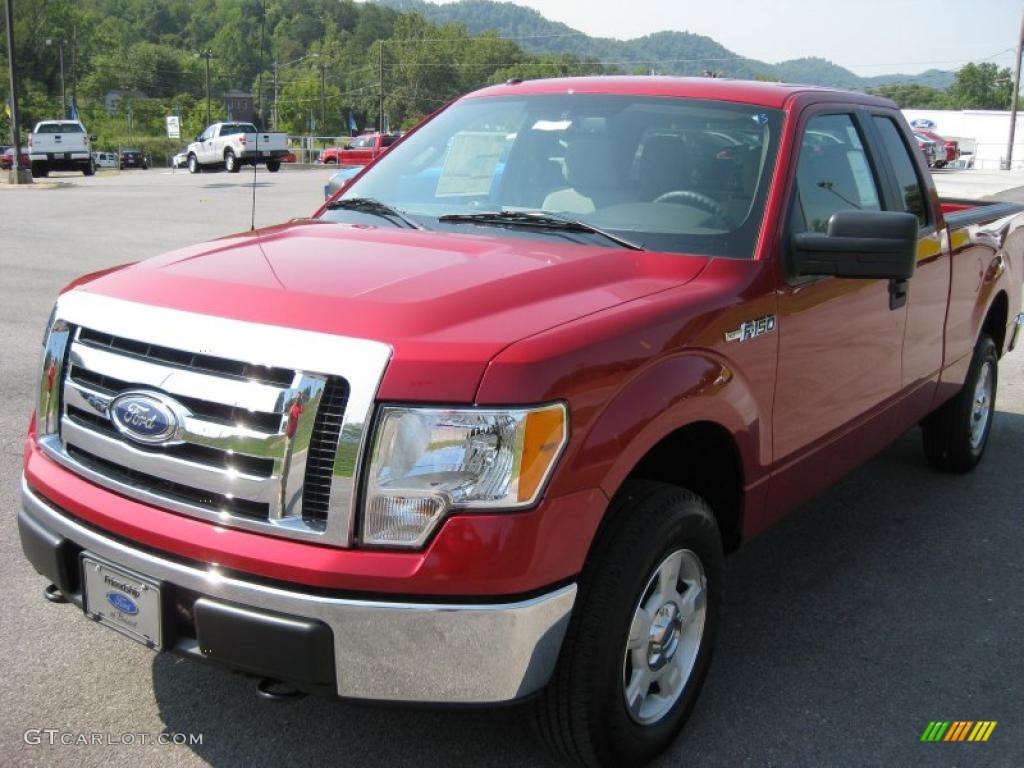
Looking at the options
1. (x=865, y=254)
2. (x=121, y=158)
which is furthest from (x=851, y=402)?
(x=121, y=158)

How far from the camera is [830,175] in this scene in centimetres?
375

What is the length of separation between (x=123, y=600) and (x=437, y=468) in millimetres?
879

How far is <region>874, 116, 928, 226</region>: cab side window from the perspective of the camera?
434 cm

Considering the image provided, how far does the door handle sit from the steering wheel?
3.24ft

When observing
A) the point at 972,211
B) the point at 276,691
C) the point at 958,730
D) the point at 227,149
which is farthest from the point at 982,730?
the point at 227,149

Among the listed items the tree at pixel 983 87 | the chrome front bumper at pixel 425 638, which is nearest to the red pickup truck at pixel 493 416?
the chrome front bumper at pixel 425 638

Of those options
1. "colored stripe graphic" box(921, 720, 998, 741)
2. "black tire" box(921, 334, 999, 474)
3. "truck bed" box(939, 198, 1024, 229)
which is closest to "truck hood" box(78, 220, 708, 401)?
"colored stripe graphic" box(921, 720, 998, 741)

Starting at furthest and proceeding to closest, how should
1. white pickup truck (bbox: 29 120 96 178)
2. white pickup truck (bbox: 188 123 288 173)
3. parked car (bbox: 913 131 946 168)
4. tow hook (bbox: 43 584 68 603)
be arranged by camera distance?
1. parked car (bbox: 913 131 946 168)
2. white pickup truck (bbox: 29 120 96 178)
3. white pickup truck (bbox: 188 123 288 173)
4. tow hook (bbox: 43 584 68 603)

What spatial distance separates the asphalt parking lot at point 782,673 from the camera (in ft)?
9.45

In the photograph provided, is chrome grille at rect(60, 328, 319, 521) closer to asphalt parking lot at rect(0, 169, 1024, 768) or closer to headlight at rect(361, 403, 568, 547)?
headlight at rect(361, 403, 568, 547)

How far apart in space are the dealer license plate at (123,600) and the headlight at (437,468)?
582mm

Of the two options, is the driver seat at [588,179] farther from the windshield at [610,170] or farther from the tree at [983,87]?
the tree at [983,87]

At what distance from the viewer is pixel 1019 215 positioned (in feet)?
19.1

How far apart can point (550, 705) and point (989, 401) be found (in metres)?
4.14
